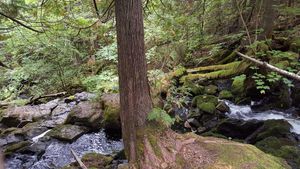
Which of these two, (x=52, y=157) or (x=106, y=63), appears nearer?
(x=52, y=157)

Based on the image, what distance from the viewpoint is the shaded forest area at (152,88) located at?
14.9 ft

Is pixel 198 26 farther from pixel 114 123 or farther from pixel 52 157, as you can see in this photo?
pixel 52 157

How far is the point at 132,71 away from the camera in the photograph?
439 cm

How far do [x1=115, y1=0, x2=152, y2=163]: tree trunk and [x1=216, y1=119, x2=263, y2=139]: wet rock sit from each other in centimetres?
351

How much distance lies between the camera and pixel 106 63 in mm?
12445

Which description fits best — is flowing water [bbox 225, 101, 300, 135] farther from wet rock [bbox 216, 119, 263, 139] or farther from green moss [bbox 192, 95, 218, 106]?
wet rock [bbox 216, 119, 263, 139]

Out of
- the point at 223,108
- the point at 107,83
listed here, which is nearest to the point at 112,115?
the point at 107,83

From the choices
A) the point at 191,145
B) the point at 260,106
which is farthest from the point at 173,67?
the point at 191,145

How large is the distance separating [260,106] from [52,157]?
20.1 feet

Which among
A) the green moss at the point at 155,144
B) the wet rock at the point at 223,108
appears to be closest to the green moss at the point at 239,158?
the green moss at the point at 155,144

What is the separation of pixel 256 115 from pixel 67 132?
17.3ft

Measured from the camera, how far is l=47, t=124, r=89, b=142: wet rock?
7.80m

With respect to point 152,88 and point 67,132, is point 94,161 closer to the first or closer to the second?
point 67,132

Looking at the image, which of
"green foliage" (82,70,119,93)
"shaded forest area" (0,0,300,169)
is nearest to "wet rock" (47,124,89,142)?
"shaded forest area" (0,0,300,169)
